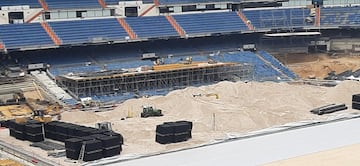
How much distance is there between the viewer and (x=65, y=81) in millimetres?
43062

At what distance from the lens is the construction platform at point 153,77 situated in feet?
140

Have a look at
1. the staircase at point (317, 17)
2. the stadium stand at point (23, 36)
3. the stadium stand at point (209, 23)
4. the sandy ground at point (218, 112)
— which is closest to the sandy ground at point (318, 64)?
the staircase at point (317, 17)

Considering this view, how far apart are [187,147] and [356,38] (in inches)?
1302

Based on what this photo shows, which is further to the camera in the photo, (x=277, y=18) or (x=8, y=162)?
(x=277, y=18)

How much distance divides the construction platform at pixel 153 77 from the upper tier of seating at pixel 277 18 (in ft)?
22.5

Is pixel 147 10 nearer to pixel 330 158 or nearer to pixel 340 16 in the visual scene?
pixel 340 16

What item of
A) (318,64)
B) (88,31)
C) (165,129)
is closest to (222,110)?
(165,129)

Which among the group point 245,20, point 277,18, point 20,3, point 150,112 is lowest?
point 150,112

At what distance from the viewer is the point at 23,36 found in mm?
45625

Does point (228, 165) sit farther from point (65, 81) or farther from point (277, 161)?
point (65, 81)

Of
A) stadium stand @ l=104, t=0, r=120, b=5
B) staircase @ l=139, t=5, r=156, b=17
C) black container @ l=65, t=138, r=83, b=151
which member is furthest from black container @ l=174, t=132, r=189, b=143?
staircase @ l=139, t=5, r=156, b=17

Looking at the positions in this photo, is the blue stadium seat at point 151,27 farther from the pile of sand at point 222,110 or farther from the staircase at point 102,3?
the pile of sand at point 222,110

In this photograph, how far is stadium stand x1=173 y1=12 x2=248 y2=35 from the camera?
52438 millimetres

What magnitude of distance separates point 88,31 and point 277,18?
17902 millimetres
